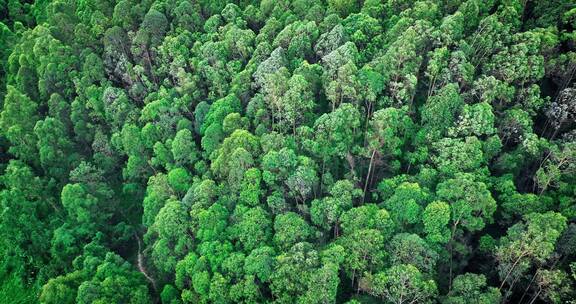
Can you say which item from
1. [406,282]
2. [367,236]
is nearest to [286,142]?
[367,236]

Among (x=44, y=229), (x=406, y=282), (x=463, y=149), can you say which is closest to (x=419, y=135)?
(x=463, y=149)

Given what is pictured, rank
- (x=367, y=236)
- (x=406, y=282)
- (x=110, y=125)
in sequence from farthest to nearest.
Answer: (x=110, y=125) < (x=367, y=236) < (x=406, y=282)

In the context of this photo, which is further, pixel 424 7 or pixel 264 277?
pixel 424 7

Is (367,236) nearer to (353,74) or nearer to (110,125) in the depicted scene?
(353,74)

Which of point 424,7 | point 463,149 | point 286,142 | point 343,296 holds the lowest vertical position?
point 343,296

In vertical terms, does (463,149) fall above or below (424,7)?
below

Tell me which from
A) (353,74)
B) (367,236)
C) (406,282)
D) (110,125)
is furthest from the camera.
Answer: (110,125)

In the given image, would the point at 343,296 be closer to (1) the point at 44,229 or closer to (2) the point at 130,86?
(1) the point at 44,229
